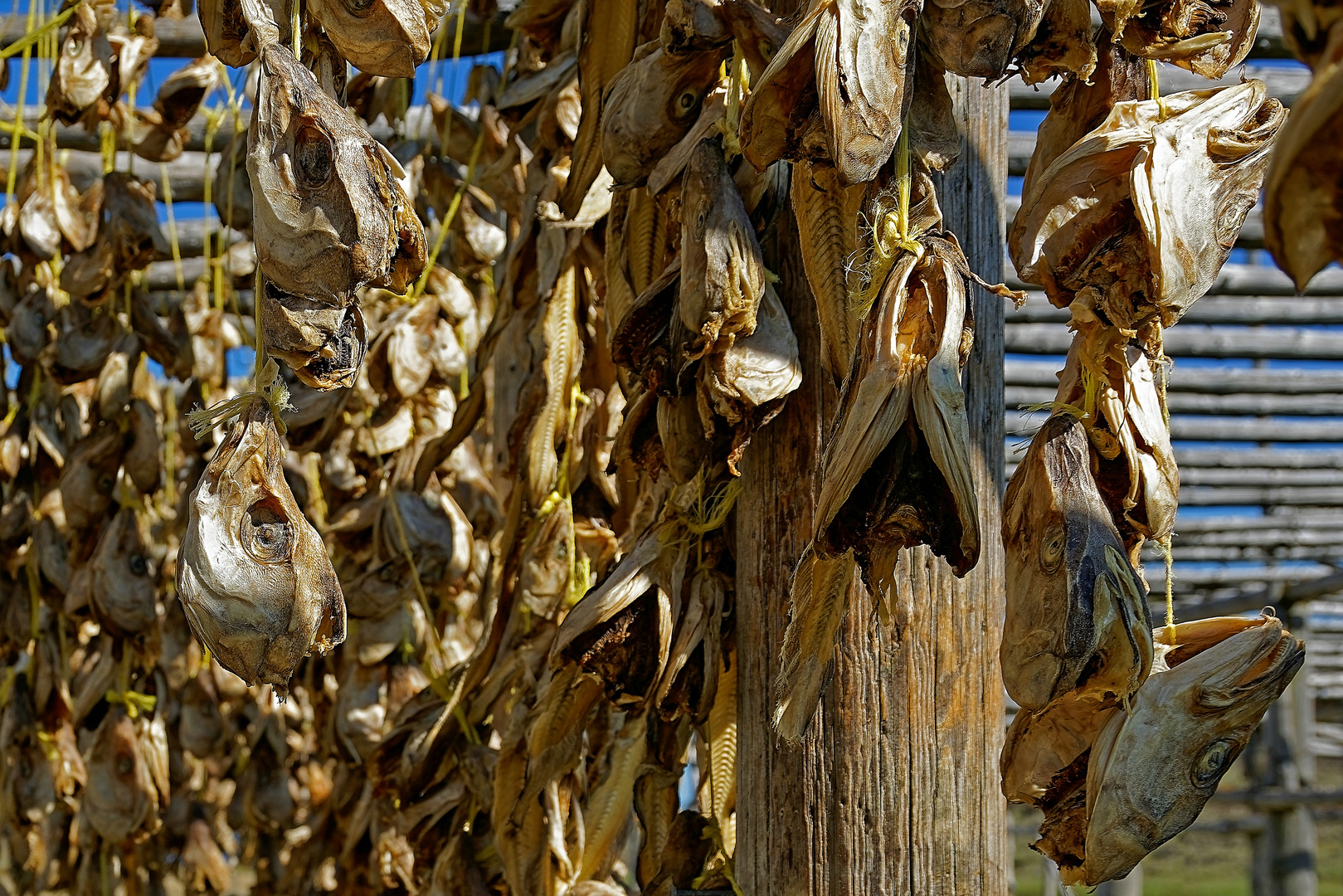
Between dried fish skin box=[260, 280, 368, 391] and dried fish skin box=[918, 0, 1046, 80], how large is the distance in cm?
30

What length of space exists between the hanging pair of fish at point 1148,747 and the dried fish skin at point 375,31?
1.42 ft

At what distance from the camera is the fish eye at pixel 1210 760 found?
68 centimetres

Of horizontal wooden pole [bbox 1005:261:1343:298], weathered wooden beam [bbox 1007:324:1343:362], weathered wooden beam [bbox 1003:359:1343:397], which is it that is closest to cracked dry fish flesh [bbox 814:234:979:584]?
horizontal wooden pole [bbox 1005:261:1343:298]

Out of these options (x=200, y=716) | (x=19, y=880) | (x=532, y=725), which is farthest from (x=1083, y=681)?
(x=19, y=880)

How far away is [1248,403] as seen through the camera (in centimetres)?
462

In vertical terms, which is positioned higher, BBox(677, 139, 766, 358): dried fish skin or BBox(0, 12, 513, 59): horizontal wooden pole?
BBox(677, 139, 766, 358): dried fish skin

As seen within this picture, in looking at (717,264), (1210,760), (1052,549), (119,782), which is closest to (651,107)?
(717,264)

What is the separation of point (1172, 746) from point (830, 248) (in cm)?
31

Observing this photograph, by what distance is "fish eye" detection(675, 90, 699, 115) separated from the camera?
0.88 m

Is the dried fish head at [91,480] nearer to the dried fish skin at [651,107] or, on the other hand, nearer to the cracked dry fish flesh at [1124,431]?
the dried fish skin at [651,107]

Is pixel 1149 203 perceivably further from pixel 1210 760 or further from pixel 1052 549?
pixel 1210 760

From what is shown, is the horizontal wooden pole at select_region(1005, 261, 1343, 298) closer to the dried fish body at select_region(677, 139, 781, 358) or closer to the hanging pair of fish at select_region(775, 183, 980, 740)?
the dried fish body at select_region(677, 139, 781, 358)

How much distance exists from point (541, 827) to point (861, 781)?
409 mm

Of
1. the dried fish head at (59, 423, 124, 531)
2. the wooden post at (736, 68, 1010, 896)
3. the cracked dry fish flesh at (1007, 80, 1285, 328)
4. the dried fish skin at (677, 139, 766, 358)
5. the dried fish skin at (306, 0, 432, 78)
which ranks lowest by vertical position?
the dried fish head at (59, 423, 124, 531)
